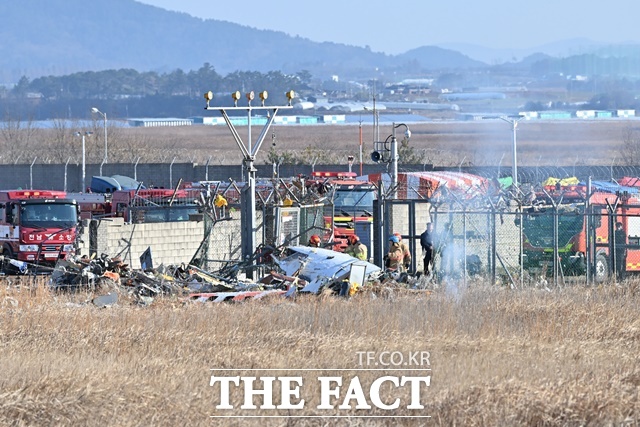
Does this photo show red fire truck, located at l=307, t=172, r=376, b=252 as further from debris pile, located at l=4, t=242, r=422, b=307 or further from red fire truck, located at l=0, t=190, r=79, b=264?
red fire truck, located at l=0, t=190, r=79, b=264

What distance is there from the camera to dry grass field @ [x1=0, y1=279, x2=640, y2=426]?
38.8 feet

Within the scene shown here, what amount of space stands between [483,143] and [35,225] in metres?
43.9

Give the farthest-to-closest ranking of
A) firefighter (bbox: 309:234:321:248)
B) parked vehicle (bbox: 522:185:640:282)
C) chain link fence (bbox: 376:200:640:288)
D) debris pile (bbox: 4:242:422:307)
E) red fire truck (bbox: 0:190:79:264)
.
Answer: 1. red fire truck (bbox: 0:190:79:264)
2. firefighter (bbox: 309:234:321:248)
3. parked vehicle (bbox: 522:185:640:282)
4. chain link fence (bbox: 376:200:640:288)
5. debris pile (bbox: 4:242:422:307)

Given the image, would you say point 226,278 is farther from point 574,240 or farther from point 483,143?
point 483,143

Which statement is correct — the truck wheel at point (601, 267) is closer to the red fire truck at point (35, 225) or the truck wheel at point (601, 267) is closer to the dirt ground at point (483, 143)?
the red fire truck at point (35, 225)

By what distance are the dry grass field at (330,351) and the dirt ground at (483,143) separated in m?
27.1

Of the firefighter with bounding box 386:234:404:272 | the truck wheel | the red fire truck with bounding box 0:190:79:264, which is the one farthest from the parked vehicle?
the red fire truck with bounding box 0:190:79:264

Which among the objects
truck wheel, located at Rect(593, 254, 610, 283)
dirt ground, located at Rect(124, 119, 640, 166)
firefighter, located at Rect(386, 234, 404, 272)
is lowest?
truck wheel, located at Rect(593, 254, 610, 283)

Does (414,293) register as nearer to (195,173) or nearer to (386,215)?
(386,215)

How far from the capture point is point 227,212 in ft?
98.6

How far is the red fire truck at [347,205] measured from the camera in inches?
1210

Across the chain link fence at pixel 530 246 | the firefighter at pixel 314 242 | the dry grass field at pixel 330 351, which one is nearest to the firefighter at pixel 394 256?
the chain link fence at pixel 530 246

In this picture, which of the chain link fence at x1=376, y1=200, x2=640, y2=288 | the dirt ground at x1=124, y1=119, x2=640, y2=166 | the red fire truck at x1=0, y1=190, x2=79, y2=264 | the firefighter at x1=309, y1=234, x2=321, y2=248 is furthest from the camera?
the dirt ground at x1=124, y1=119, x2=640, y2=166

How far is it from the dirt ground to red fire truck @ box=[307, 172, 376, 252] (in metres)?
8.83
